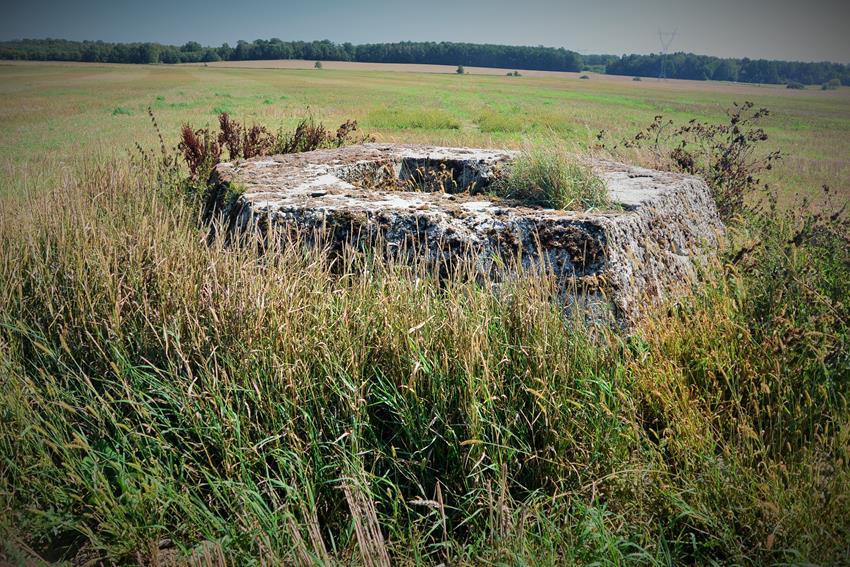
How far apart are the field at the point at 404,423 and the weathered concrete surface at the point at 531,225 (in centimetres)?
40

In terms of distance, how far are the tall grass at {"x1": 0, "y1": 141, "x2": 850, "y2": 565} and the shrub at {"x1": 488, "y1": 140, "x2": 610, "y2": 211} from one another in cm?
155

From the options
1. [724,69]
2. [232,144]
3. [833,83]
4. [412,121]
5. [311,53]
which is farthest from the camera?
[311,53]

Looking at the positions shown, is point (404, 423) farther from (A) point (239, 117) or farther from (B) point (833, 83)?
(B) point (833, 83)

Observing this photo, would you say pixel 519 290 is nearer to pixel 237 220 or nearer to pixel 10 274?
pixel 237 220

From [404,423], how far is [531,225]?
2.03 meters

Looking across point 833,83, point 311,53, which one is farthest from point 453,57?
point 833,83

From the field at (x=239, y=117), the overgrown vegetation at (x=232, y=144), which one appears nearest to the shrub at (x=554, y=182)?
the field at (x=239, y=117)

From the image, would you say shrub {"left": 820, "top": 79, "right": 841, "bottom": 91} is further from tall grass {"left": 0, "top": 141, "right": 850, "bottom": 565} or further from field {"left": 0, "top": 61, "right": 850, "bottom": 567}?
tall grass {"left": 0, "top": 141, "right": 850, "bottom": 565}

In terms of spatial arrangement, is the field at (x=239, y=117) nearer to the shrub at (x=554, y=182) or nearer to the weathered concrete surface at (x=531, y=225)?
the shrub at (x=554, y=182)

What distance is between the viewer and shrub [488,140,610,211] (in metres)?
4.78

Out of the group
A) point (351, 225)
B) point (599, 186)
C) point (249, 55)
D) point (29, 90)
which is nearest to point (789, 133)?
point (599, 186)

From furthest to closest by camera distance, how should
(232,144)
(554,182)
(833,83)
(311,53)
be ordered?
(311,53) → (833,83) → (232,144) → (554,182)

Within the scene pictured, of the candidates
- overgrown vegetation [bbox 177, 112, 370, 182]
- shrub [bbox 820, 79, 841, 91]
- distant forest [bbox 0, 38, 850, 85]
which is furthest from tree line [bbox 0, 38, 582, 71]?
shrub [bbox 820, 79, 841, 91]

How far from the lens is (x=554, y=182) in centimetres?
499
